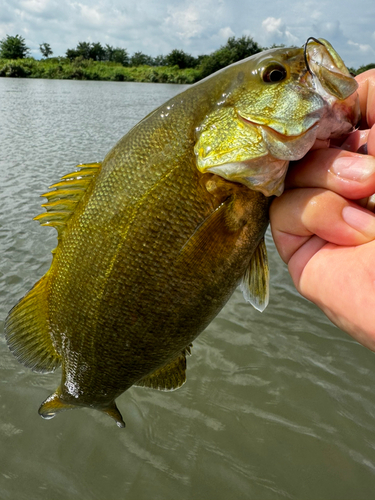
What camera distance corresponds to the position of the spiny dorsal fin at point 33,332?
2.07 metres

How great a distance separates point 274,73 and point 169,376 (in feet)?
5.61

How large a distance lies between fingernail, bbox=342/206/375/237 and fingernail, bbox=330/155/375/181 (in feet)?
0.43

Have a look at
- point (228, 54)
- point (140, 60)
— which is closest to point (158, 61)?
point (140, 60)

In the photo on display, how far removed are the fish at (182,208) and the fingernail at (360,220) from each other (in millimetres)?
292

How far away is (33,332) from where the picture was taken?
2125mm

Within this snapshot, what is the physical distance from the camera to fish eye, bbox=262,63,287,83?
154cm

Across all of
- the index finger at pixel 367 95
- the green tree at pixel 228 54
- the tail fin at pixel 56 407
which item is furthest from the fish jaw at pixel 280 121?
the green tree at pixel 228 54

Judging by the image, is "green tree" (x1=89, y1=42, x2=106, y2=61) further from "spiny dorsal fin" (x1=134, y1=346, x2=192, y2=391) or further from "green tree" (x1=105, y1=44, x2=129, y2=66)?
"spiny dorsal fin" (x1=134, y1=346, x2=192, y2=391)

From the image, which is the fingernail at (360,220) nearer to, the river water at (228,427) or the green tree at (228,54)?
the river water at (228,427)

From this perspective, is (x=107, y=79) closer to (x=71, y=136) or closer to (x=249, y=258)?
(x=71, y=136)

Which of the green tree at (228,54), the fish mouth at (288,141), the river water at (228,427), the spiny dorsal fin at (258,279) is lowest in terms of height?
the river water at (228,427)

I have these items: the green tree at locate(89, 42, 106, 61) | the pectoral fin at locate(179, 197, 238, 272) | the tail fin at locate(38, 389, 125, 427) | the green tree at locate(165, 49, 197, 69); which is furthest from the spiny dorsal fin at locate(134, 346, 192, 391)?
the green tree at locate(89, 42, 106, 61)

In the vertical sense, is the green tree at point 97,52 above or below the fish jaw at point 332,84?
above

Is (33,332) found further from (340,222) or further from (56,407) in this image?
(340,222)
